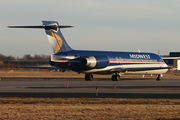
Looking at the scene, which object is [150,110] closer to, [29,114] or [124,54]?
[29,114]

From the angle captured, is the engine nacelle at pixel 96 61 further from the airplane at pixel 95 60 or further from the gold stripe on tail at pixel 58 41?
the gold stripe on tail at pixel 58 41

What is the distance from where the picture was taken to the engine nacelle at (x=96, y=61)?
3912 cm

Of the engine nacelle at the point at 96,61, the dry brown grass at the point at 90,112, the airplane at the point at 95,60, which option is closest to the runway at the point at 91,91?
the dry brown grass at the point at 90,112

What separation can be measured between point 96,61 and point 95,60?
0.23 metres

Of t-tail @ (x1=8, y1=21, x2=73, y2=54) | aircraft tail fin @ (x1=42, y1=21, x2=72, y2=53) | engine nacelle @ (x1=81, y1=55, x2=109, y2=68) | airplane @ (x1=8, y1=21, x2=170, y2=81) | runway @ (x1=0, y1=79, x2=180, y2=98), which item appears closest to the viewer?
runway @ (x1=0, y1=79, x2=180, y2=98)

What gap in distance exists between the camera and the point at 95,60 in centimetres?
4012

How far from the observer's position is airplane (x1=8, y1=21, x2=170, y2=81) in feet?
123

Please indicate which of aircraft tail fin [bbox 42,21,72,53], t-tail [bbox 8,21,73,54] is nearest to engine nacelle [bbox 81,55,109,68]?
aircraft tail fin [bbox 42,21,72,53]

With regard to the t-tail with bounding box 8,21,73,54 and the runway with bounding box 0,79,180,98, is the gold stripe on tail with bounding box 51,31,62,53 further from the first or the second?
the runway with bounding box 0,79,180,98

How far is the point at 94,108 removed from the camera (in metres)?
14.9

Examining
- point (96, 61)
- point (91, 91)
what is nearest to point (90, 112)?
point (91, 91)

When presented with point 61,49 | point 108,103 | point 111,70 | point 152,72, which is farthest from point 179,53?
point 108,103

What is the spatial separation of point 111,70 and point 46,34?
1118 centimetres

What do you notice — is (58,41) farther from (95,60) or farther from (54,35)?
(95,60)
